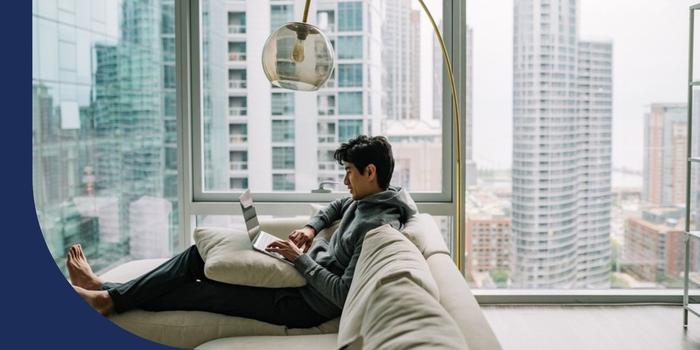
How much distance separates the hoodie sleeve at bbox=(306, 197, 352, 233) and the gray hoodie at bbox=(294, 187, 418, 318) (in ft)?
0.27

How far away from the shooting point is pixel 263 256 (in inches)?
Result: 107

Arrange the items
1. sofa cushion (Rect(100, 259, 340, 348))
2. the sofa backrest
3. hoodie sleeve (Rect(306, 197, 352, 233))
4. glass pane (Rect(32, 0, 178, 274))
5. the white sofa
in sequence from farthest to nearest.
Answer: glass pane (Rect(32, 0, 178, 274))
hoodie sleeve (Rect(306, 197, 352, 233))
sofa cushion (Rect(100, 259, 340, 348))
the sofa backrest
the white sofa

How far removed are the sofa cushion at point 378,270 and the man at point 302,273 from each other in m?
0.28

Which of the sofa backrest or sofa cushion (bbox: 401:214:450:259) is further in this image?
sofa cushion (bbox: 401:214:450:259)

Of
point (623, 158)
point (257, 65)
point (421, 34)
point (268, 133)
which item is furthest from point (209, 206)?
point (623, 158)

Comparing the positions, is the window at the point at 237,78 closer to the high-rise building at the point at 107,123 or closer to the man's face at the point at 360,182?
the high-rise building at the point at 107,123

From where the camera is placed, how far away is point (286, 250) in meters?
2.68

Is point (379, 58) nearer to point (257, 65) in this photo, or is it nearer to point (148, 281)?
point (257, 65)

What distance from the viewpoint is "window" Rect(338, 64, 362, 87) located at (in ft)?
13.3

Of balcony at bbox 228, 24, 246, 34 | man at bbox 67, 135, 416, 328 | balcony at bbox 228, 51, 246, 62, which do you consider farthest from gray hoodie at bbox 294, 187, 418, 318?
balcony at bbox 228, 24, 246, 34

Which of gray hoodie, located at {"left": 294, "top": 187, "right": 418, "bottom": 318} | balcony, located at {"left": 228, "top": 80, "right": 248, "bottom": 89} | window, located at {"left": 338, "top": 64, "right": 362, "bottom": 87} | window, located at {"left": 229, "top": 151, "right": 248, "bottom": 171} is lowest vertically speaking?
gray hoodie, located at {"left": 294, "top": 187, "right": 418, "bottom": 318}

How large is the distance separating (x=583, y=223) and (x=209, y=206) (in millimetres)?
2338

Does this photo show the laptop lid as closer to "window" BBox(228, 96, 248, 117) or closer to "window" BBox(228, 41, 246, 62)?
"window" BBox(228, 96, 248, 117)

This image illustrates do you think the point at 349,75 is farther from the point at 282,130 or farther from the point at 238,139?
the point at 238,139
